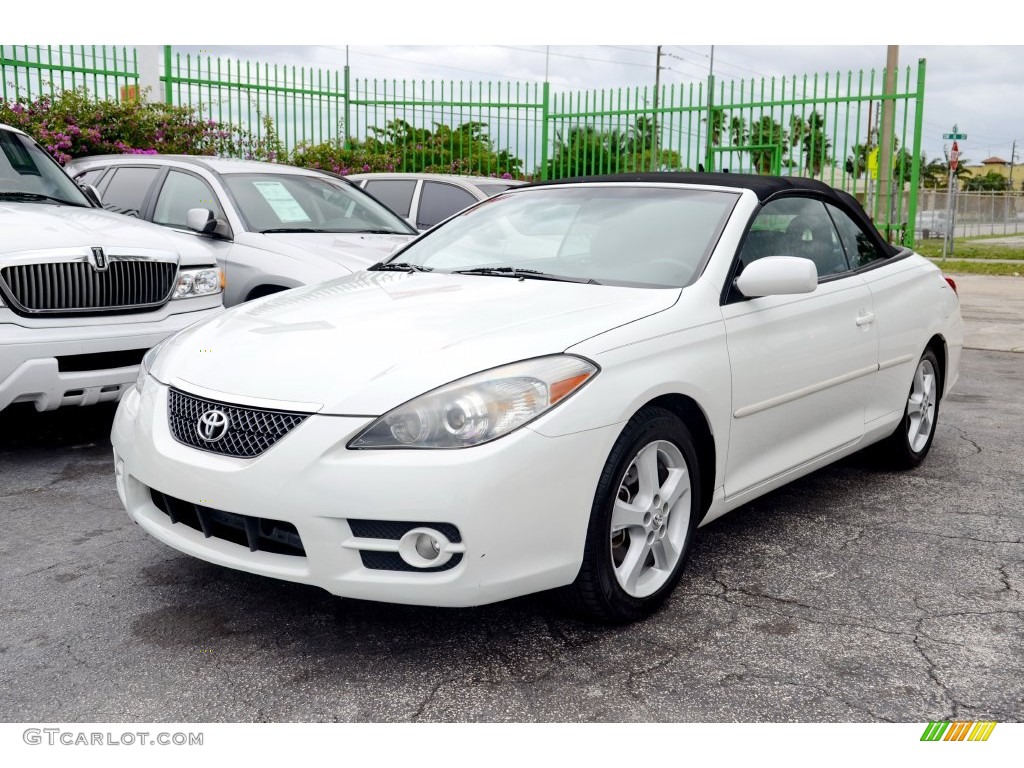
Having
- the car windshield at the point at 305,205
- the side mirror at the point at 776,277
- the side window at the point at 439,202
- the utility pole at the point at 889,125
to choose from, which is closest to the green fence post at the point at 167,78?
the side window at the point at 439,202

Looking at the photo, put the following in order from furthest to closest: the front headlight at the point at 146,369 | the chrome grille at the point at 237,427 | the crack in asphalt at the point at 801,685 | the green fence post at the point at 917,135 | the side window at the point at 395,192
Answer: the green fence post at the point at 917,135
the side window at the point at 395,192
the front headlight at the point at 146,369
the chrome grille at the point at 237,427
the crack in asphalt at the point at 801,685

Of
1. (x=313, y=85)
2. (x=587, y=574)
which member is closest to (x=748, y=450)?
(x=587, y=574)

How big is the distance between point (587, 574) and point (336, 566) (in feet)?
2.44

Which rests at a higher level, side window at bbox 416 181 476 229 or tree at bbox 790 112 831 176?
tree at bbox 790 112 831 176

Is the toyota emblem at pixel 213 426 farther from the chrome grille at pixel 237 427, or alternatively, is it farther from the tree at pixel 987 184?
the tree at pixel 987 184

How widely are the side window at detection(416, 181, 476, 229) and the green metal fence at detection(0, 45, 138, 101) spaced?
479cm

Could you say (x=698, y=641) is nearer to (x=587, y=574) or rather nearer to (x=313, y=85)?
(x=587, y=574)

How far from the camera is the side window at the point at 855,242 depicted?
486 cm

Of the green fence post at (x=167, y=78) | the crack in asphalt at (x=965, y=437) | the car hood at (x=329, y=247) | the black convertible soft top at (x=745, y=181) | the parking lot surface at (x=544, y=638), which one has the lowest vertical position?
the crack in asphalt at (x=965, y=437)

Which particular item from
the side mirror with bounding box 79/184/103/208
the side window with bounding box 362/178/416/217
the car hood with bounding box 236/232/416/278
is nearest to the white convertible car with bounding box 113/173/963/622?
the car hood with bounding box 236/232/416/278

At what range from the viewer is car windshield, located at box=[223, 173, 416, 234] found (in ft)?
23.6

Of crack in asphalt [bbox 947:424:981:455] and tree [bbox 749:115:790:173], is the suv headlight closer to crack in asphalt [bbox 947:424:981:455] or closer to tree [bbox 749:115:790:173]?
crack in asphalt [bbox 947:424:981:455]

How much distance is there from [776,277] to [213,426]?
6.55 ft

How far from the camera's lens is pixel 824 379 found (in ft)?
13.9
